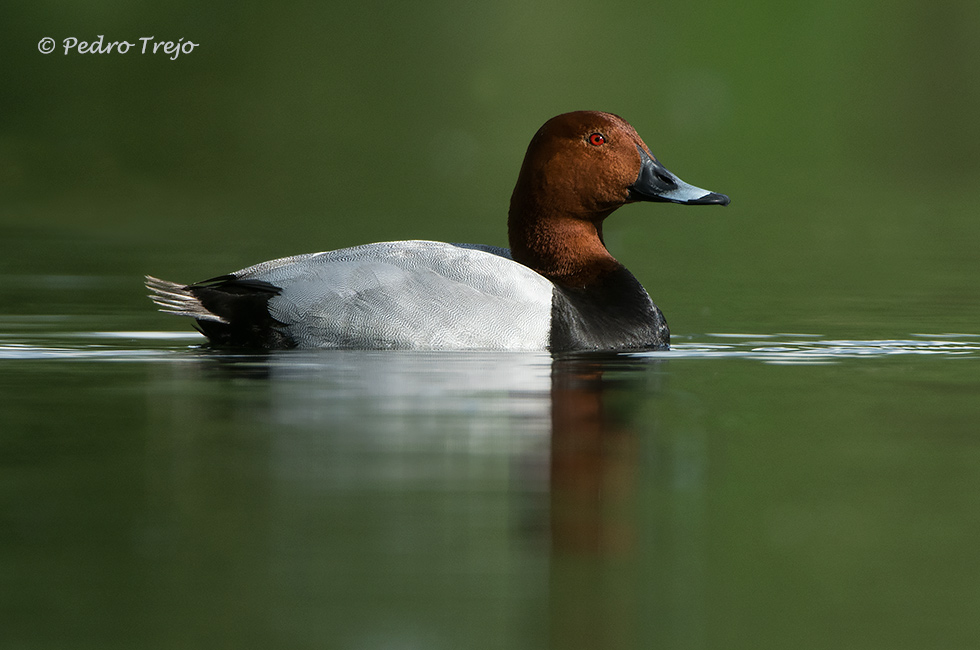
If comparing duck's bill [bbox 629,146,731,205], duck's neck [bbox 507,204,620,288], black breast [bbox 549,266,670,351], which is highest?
duck's bill [bbox 629,146,731,205]

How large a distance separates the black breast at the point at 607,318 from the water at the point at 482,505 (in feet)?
1.38

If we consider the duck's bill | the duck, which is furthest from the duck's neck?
the duck's bill

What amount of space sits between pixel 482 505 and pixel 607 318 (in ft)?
11.1

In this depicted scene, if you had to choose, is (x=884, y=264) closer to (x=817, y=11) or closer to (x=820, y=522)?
(x=820, y=522)

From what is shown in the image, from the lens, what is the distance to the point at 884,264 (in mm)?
12773

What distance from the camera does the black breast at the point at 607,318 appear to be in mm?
7133

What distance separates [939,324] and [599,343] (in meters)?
2.39

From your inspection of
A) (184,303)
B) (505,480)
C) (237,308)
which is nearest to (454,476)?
(505,480)

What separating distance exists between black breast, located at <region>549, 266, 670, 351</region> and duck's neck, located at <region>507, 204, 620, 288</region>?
10cm

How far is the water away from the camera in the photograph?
322 centimetres

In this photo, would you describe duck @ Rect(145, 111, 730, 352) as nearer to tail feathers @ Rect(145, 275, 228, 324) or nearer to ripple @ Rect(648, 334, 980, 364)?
tail feathers @ Rect(145, 275, 228, 324)

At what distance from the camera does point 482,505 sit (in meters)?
4.14

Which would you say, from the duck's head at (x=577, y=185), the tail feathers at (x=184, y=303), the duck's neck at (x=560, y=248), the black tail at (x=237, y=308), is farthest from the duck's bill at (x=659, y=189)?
the tail feathers at (x=184, y=303)

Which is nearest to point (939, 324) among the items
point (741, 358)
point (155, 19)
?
point (741, 358)
